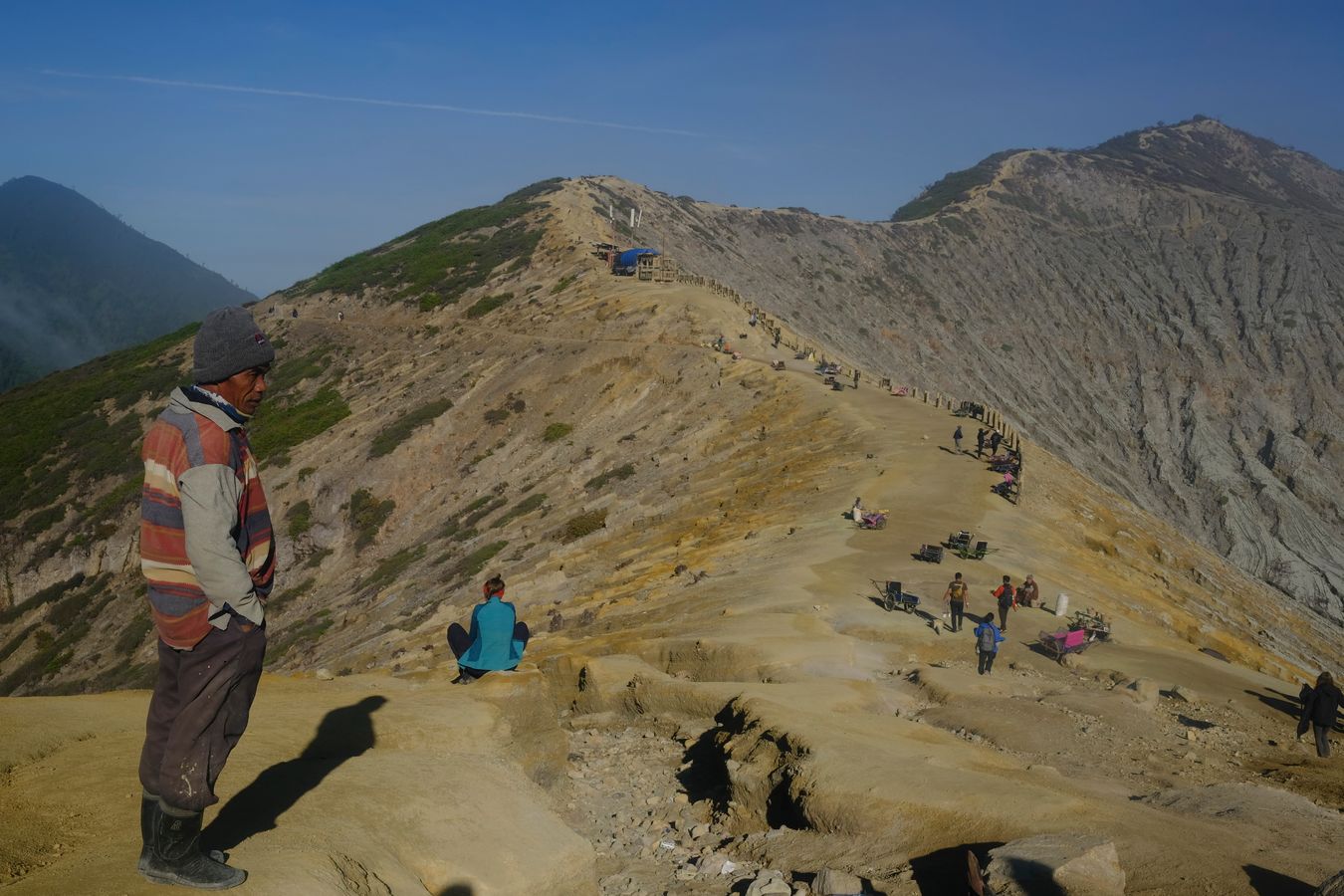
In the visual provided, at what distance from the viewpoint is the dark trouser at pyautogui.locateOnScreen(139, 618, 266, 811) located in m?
4.44

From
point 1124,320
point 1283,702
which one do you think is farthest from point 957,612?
point 1124,320

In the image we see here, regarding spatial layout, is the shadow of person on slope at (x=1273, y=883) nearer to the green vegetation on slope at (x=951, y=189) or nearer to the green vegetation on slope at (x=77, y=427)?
the green vegetation on slope at (x=77, y=427)

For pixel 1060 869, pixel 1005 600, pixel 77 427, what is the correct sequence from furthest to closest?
1. pixel 77 427
2. pixel 1005 600
3. pixel 1060 869

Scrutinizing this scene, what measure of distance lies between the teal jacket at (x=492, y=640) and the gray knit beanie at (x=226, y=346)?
20.0 ft

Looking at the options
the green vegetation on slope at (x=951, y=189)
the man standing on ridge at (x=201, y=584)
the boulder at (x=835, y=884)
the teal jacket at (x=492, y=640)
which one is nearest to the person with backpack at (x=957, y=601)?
the teal jacket at (x=492, y=640)

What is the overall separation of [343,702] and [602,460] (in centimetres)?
2930

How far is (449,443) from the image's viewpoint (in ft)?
150

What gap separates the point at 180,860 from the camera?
452cm

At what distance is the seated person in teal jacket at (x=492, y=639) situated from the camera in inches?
409

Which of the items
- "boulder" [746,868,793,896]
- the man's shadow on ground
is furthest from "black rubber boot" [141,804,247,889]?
the man's shadow on ground

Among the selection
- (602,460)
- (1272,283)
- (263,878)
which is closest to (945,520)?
(602,460)

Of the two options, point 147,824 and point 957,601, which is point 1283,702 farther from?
point 147,824

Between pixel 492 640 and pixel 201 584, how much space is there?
6.30 metres

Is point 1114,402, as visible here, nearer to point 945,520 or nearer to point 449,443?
point 449,443
